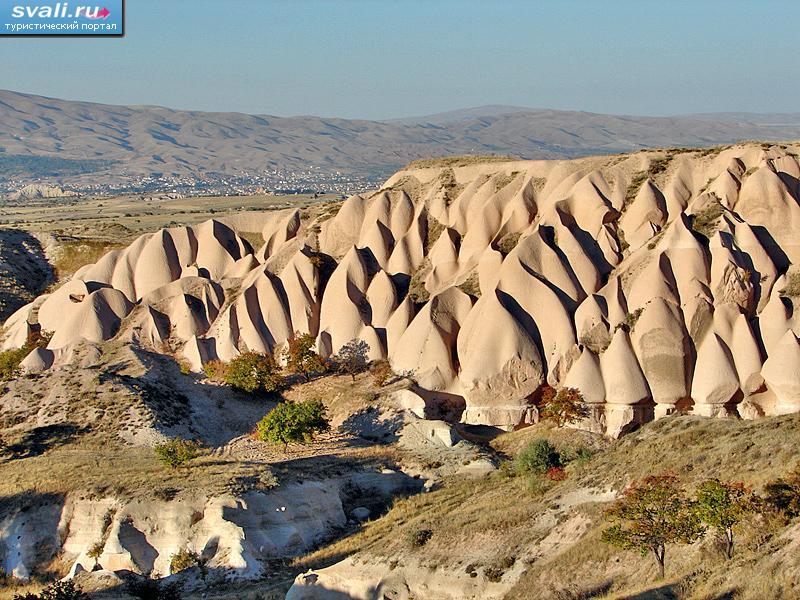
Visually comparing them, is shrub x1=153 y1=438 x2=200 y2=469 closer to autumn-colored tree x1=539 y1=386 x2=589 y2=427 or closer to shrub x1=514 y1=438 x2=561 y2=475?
shrub x1=514 y1=438 x2=561 y2=475

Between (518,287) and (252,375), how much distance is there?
45.8ft

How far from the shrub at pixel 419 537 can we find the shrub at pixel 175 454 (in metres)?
11.8

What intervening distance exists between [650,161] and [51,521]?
36629 millimetres

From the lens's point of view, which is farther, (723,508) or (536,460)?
(536,460)

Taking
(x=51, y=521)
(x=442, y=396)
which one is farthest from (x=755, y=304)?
(x=51, y=521)

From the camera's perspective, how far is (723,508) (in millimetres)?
24953

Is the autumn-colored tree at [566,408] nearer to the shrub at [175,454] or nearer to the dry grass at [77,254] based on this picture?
the shrub at [175,454]

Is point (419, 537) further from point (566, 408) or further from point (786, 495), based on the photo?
point (566, 408)

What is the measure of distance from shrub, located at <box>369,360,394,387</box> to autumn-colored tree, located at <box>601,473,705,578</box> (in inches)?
938

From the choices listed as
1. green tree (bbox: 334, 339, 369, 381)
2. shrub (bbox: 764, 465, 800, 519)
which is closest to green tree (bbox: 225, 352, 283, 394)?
green tree (bbox: 334, 339, 369, 381)

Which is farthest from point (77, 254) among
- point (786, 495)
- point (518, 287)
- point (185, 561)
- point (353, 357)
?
point (786, 495)

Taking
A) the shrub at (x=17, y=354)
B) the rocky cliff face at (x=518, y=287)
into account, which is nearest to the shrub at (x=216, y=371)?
the rocky cliff face at (x=518, y=287)

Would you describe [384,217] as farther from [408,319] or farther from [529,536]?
[529,536]

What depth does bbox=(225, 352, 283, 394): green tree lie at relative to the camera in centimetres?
5166
